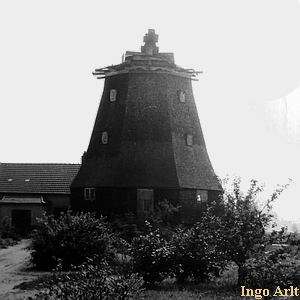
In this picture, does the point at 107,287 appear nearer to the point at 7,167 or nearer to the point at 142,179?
the point at 142,179

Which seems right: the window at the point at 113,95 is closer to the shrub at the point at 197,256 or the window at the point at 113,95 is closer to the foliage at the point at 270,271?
the shrub at the point at 197,256

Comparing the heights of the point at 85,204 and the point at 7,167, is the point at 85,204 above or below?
below

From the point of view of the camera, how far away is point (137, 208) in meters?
36.9

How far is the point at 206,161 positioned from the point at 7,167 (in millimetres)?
18825

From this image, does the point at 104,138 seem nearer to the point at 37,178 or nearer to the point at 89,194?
the point at 89,194

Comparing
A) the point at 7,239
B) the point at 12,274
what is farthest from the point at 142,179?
the point at 12,274

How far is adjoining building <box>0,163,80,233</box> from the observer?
4544 centimetres

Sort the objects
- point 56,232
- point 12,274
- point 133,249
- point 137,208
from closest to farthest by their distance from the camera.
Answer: point 133,249 → point 12,274 → point 56,232 → point 137,208

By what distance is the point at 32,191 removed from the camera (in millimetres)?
47750

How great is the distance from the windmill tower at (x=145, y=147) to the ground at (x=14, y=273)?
696 centimetres

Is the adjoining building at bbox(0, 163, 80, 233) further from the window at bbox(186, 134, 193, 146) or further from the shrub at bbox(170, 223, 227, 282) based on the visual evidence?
the shrub at bbox(170, 223, 227, 282)

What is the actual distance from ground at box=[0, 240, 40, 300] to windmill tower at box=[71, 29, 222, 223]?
6961 mm

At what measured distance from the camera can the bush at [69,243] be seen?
82.4 feet

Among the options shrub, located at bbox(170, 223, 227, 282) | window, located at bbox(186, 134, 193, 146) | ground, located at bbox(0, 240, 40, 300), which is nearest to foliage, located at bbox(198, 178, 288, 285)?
shrub, located at bbox(170, 223, 227, 282)
